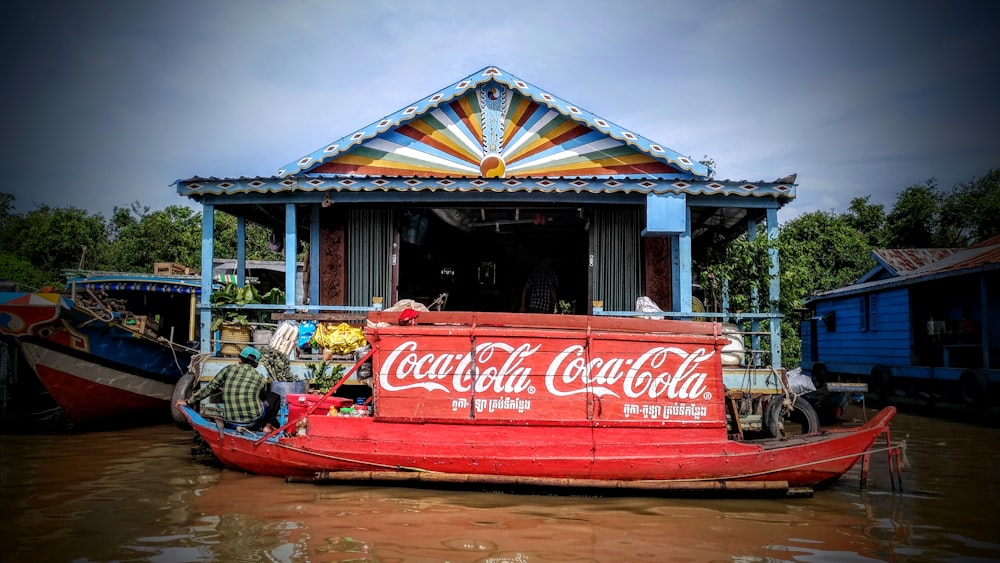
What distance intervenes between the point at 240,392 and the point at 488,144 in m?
6.27

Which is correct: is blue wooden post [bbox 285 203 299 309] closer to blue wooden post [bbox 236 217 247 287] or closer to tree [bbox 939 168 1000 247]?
blue wooden post [bbox 236 217 247 287]

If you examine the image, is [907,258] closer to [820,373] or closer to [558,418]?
[820,373]

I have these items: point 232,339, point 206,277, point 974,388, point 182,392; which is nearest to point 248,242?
point 182,392

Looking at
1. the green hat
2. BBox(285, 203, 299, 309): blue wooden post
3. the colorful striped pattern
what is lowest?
the green hat

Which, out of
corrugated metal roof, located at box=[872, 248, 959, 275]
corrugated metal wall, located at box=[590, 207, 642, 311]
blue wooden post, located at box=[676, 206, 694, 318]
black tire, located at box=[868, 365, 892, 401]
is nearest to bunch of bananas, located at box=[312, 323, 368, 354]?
corrugated metal wall, located at box=[590, 207, 642, 311]

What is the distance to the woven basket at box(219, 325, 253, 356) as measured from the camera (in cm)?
995

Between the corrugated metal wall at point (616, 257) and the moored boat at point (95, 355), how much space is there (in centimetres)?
741

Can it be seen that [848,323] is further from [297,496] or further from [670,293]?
[297,496]

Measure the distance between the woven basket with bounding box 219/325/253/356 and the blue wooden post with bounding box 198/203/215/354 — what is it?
0.29 meters

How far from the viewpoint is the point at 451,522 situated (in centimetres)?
621

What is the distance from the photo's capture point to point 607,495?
743 centimetres

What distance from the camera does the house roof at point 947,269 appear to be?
47.0 feet

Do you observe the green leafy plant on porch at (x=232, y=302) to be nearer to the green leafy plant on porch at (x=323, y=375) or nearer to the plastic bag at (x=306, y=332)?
the plastic bag at (x=306, y=332)

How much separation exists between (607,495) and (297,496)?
3376mm
